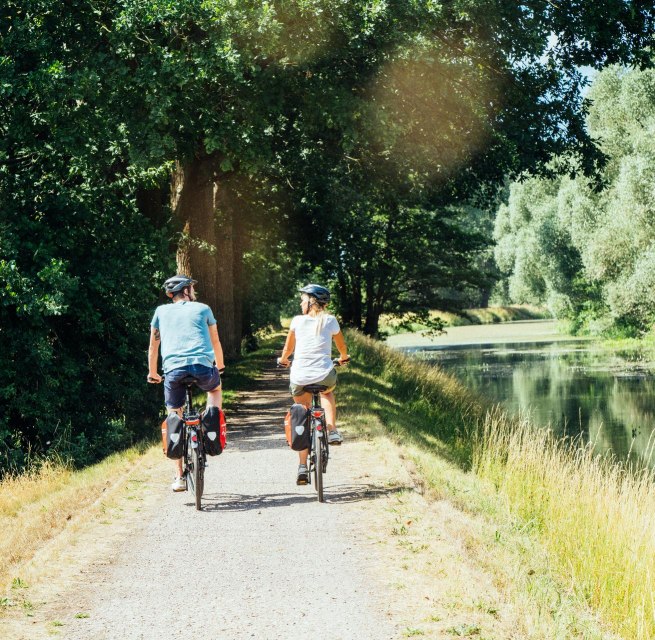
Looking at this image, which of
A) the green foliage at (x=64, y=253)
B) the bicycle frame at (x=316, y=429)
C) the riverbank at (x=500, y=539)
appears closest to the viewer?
the riverbank at (x=500, y=539)

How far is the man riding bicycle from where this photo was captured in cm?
800

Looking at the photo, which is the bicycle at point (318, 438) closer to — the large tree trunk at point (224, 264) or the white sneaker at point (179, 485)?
the white sneaker at point (179, 485)

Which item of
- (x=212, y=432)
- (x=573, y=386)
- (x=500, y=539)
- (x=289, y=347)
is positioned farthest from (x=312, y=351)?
(x=573, y=386)

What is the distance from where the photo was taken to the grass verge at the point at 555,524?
5.88 m

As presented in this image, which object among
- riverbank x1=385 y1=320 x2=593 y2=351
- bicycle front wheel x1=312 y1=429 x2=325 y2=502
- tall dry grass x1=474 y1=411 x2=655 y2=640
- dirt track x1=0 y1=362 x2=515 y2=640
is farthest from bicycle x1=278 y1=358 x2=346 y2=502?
riverbank x1=385 y1=320 x2=593 y2=351

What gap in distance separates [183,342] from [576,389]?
20.2 m

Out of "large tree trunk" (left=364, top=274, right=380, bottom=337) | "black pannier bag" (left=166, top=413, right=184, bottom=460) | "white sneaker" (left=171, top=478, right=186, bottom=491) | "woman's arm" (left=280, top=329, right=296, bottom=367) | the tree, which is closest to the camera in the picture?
"black pannier bag" (left=166, top=413, right=184, bottom=460)

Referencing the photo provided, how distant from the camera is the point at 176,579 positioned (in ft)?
20.1

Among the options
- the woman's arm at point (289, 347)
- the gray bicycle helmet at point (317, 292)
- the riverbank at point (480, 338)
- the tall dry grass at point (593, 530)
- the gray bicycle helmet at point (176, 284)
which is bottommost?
the riverbank at point (480, 338)

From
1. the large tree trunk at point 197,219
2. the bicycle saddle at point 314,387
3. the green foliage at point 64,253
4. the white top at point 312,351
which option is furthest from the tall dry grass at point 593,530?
the large tree trunk at point 197,219

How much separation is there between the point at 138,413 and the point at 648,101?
23792 mm

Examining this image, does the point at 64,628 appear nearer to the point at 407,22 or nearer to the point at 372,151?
the point at 407,22

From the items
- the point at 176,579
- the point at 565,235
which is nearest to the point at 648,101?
the point at 565,235

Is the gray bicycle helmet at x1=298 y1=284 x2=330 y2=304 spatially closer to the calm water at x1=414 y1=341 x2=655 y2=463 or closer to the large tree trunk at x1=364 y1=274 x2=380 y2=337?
the calm water at x1=414 y1=341 x2=655 y2=463
